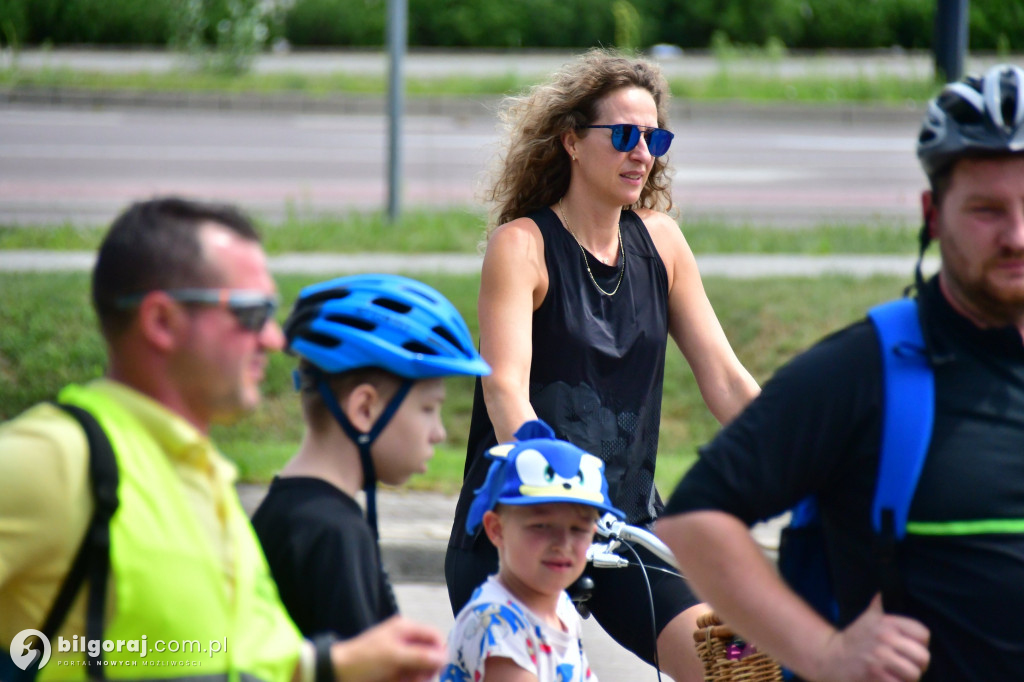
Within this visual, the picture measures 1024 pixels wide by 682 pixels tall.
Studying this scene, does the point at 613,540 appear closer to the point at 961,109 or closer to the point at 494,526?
the point at 494,526

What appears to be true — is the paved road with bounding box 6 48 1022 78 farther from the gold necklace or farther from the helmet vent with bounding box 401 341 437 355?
the helmet vent with bounding box 401 341 437 355

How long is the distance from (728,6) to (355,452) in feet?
84.4

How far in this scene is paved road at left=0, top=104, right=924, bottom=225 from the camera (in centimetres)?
1412

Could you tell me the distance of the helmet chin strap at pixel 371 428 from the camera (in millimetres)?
2367

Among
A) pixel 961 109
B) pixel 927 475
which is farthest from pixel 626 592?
pixel 961 109

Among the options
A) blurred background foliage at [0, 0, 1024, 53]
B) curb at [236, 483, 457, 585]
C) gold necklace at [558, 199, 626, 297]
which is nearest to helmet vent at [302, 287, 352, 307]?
gold necklace at [558, 199, 626, 297]

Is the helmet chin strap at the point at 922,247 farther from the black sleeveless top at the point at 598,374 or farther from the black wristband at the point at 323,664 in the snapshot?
the black sleeveless top at the point at 598,374

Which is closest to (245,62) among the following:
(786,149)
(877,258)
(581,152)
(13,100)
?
(13,100)

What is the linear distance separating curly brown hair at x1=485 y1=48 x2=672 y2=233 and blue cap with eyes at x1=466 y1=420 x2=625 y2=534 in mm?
1091

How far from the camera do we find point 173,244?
6.56 ft

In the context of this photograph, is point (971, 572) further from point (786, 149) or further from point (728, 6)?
point (728, 6)

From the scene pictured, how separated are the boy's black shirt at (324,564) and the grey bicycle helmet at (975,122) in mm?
1187

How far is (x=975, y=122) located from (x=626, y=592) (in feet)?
5.30

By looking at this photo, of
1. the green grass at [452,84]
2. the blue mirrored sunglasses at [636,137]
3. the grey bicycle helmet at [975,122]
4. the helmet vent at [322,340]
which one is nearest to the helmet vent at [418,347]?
the helmet vent at [322,340]
